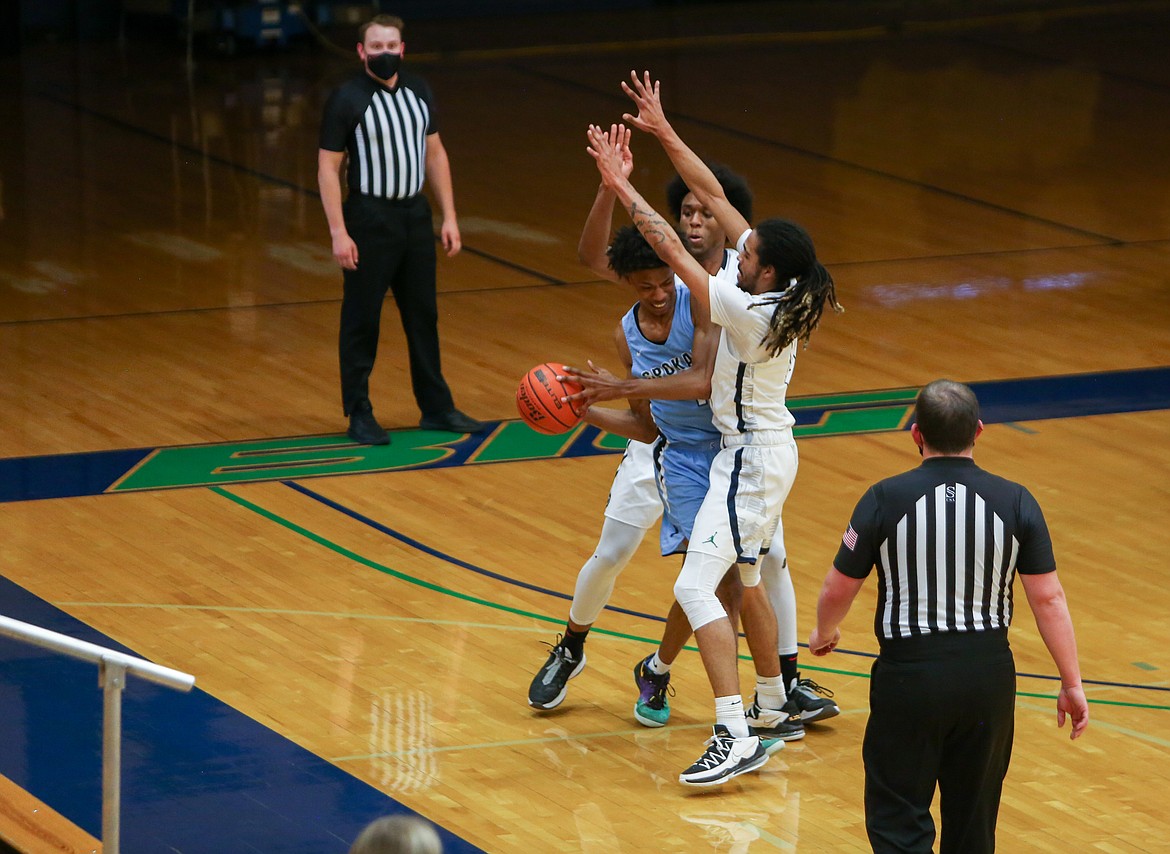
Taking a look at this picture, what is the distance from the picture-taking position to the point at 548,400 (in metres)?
6.35

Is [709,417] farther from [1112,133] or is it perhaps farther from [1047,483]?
[1112,133]

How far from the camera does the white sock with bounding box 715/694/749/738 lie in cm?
611

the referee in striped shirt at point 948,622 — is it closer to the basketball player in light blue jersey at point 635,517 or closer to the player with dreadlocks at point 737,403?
the player with dreadlocks at point 737,403

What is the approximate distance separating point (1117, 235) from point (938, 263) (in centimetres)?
164

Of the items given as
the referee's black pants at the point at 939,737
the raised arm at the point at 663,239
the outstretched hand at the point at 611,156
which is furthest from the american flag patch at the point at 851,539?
the outstretched hand at the point at 611,156

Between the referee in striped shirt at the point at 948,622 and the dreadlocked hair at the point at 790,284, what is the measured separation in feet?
3.29

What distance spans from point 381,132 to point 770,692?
4.04 meters

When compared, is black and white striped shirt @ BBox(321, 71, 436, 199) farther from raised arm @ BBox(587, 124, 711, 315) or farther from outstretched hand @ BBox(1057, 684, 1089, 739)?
outstretched hand @ BBox(1057, 684, 1089, 739)

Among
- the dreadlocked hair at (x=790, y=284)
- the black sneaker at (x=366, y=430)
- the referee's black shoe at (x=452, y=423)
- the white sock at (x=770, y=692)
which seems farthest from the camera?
the referee's black shoe at (x=452, y=423)

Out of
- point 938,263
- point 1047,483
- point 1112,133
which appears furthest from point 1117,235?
point 1047,483

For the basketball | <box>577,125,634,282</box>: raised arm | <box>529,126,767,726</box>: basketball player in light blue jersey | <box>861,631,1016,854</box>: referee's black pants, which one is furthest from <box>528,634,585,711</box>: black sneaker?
<box>861,631,1016,854</box>: referee's black pants

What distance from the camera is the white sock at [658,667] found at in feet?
21.7

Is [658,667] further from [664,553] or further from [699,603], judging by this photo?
[699,603]

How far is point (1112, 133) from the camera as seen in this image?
59.6ft
